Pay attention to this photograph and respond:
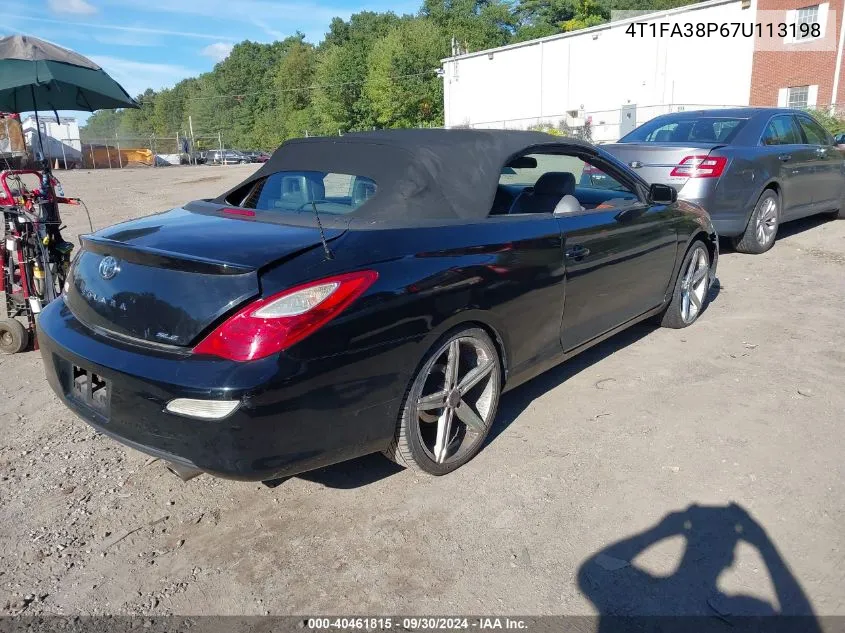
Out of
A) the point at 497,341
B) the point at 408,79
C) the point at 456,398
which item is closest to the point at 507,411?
the point at 497,341

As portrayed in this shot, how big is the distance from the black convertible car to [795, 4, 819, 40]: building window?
3338cm

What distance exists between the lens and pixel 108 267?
281 cm

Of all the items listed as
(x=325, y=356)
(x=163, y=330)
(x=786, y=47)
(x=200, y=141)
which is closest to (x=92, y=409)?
(x=163, y=330)

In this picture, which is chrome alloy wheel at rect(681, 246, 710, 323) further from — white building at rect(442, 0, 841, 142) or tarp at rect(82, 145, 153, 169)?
tarp at rect(82, 145, 153, 169)

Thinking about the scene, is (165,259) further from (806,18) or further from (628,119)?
(806,18)

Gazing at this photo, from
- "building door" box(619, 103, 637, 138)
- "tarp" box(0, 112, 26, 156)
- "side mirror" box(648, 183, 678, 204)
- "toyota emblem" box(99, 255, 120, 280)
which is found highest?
"building door" box(619, 103, 637, 138)

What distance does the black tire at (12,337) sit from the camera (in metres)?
5.00

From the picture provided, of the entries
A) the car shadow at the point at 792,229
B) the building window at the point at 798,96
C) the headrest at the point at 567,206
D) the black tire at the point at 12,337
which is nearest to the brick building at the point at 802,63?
the building window at the point at 798,96

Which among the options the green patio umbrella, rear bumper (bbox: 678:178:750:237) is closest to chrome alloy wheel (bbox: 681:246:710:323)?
rear bumper (bbox: 678:178:750:237)

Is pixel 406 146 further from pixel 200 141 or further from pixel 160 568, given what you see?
pixel 200 141

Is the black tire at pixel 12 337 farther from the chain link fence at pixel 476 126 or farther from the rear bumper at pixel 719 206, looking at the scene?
the chain link fence at pixel 476 126

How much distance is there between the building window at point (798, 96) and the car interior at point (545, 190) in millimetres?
32839

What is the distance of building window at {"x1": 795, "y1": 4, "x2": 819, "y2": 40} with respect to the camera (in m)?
30.2

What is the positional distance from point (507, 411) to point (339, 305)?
1.71 metres
